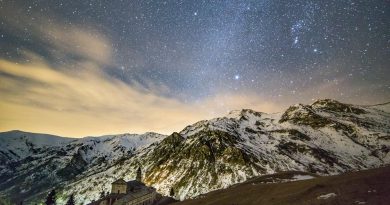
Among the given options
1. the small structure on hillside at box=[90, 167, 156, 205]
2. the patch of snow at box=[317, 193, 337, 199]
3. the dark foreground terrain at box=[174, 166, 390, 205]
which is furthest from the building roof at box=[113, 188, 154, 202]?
the patch of snow at box=[317, 193, 337, 199]

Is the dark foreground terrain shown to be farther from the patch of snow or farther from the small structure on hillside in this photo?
the small structure on hillside

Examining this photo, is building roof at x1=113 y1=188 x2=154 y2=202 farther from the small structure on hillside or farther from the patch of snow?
the patch of snow

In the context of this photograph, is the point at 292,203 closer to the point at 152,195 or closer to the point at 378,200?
the point at 378,200

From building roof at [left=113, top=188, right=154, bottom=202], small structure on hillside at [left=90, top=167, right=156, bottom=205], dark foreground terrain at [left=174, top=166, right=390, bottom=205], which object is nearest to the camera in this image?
dark foreground terrain at [left=174, top=166, right=390, bottom=205]

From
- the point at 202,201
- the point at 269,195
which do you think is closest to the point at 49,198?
the point at 202,201

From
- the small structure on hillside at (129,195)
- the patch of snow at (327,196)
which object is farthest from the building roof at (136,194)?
the patch of snow at (327,196)

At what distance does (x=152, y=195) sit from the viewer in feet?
433

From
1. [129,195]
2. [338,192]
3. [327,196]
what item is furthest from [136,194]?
[338,192]

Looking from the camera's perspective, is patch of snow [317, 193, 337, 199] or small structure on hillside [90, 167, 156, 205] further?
small structure on hillside [90, 167, 156, 205]

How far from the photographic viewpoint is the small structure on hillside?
116125mm

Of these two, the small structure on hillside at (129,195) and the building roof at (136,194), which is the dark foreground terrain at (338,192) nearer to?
the building roof at (136,194)

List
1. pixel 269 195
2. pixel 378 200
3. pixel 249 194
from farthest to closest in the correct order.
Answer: pixel 249 194 → pixel 269 195 → pixel 378 200

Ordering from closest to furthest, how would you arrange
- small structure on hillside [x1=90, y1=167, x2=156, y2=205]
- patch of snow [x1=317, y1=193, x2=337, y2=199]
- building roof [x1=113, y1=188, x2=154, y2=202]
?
patch of snow [x1=317, y1=193, x2=337, y2=199], building roof [x1=113, y1=188, x2=154, y2=202], small structure on hillside [x1=90, y1=167, x2=156, y2=205]

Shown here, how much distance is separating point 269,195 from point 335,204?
20.0 m
